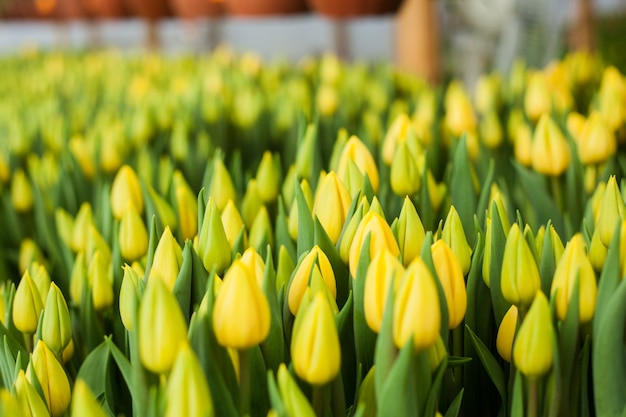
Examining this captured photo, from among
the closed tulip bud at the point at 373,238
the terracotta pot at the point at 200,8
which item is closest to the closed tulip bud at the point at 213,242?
the closed tulip bud at the point at 373,238

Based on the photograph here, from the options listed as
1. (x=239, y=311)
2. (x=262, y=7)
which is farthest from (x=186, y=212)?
(x=262, y=7)

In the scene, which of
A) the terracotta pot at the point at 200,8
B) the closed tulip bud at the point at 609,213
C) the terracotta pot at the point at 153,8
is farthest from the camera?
the terracotta pot at the point at 153,8

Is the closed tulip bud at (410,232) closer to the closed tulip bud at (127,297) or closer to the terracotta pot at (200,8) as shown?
the closed tulip bud at (127,297)

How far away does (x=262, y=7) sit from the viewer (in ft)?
5.50

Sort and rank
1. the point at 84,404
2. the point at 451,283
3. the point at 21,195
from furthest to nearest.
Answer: the point at 21,195
the point at 451,283
the point at 84,404

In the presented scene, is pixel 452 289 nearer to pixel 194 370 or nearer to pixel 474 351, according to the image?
pixel 474 351

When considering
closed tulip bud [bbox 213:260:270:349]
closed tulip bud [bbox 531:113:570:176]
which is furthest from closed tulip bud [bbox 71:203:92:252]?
closed tulip bud [bbox 531:113:570:176]

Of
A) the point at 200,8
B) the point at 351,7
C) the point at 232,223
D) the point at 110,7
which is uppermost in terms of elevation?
the point at 110,7

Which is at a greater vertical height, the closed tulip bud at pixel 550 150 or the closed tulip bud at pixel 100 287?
the closed tulip bud at pixel 550 150

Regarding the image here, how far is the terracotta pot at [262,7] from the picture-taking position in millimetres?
1681

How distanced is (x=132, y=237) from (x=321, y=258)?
0.25 m

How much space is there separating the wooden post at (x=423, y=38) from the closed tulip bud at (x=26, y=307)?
201 centimetres

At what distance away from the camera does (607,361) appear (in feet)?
1.67

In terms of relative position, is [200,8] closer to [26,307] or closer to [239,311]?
[26,307]
